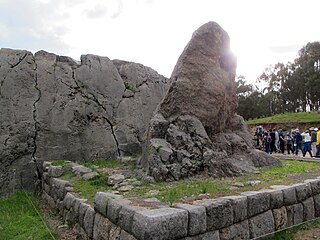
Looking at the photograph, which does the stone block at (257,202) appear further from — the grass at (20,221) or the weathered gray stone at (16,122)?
the weathered gray stone at (16,122)

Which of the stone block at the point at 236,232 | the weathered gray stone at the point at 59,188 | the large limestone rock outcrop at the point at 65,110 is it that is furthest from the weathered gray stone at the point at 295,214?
the large limestone rock outcrop at the point at 65,110

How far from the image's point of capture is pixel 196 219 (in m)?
3.66

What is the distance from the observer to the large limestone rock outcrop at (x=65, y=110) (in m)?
8.34

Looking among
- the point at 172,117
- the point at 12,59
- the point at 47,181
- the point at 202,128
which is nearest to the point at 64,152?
the point at 47,181

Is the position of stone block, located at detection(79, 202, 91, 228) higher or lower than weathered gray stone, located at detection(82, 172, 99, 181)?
lower

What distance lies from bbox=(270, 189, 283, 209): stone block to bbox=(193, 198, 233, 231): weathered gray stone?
961mm

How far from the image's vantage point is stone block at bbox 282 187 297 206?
16.1ft

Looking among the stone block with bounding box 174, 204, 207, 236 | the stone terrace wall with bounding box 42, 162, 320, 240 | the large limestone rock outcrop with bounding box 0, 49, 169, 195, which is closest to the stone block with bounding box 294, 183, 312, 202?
the stone terrace wall with bounding box 42, 162, 320, 240

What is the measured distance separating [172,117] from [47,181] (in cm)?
337

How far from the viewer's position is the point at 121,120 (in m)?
10.3

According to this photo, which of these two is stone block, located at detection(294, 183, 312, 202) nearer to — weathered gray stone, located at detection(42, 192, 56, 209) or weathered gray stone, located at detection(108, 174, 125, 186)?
weathered gray stone, located at detection(108, 174, 125, 186)

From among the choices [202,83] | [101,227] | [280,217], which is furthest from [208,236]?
[202,83]

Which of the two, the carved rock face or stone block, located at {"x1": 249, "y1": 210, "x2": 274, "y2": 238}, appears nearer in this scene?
stone block, located at {"x1": 249, "y1": 210, "x2": 274, "y2": 238}

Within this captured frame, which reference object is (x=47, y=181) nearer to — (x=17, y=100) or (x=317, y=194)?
(x=17, y=100)
